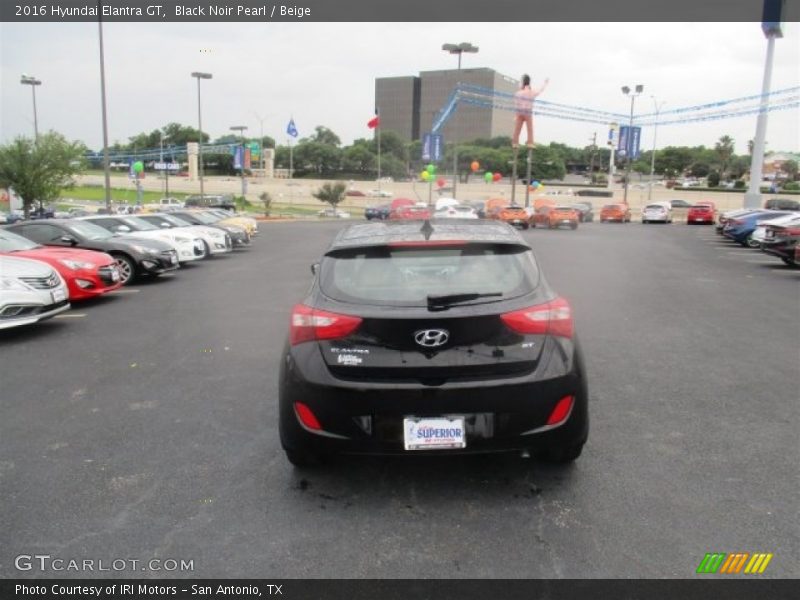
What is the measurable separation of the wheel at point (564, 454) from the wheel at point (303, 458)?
1.41m

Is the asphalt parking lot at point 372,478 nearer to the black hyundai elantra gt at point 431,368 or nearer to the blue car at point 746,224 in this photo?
the black hyundai elantra gt at point 431,368

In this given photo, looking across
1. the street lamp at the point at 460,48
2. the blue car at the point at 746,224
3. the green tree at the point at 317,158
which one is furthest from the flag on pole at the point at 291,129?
the green tree at the point at 317,158

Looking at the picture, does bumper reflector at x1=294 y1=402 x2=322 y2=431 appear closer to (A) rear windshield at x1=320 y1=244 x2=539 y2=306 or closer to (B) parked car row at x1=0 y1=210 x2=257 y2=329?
(A) rear windshield at x1=320 y1=244 x2=539 y2=306

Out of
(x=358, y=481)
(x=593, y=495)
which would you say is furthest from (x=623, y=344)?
(x=358, y=481)

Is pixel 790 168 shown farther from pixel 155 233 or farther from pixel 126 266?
pixel 126 266

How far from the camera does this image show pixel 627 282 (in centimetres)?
1302

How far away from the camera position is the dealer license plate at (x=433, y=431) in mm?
3365

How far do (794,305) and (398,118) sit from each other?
15185 centimetres

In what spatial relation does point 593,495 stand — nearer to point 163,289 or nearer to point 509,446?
point 509,446

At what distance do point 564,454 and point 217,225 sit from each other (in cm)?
1932

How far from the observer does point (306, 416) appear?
11.5 feet

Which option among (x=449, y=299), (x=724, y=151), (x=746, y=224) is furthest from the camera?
(x=724, y=151)

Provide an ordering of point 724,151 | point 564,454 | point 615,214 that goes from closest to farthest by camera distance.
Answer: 1. point 564,454
2. point 615,214
3. point 724,151

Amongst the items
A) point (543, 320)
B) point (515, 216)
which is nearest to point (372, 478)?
point (543, 320)
